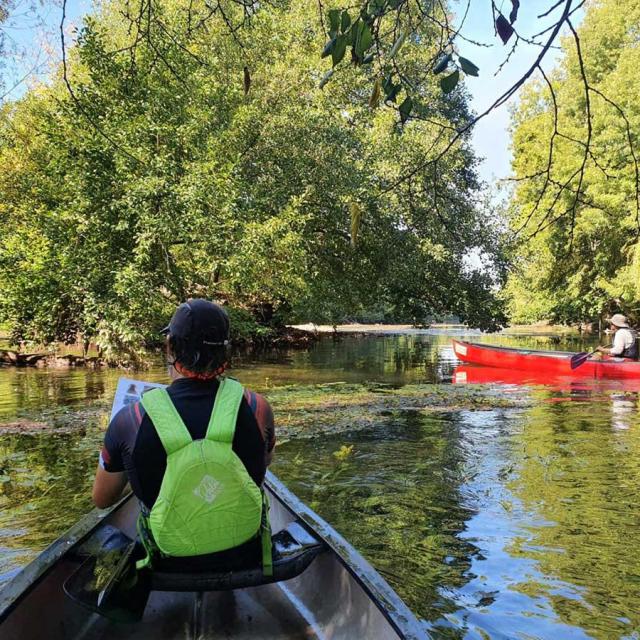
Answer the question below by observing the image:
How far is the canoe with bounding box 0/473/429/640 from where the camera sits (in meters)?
2.68

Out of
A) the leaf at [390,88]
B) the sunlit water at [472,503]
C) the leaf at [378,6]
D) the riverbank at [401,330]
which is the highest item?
the leaf at [378,6]

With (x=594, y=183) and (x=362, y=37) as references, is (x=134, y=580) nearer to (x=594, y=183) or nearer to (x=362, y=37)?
(x=362, y=37)

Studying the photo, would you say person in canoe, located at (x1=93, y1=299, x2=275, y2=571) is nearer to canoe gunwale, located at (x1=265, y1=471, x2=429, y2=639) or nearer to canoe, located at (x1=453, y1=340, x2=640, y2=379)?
canoe gunwale, located at (x1=265, y1=471, x2=429, y2=639)

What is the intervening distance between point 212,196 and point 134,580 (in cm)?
1279

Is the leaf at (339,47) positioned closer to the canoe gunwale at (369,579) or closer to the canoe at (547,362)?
the canoe gunwale at (369,579)

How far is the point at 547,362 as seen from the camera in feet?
54.6

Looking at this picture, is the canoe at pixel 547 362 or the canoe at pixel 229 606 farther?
the canoe at pixel 547 362

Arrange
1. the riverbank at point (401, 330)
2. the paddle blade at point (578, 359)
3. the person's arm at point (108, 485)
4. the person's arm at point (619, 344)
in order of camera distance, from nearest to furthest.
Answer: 1. the person's arm at point (108, 485)
2. the paddle blade at point (578, 359)
3. the person's arm at point (619, 344)
4. the riverbank at point (401, 330)

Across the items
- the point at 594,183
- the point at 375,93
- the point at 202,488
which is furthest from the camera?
the point at 594,183

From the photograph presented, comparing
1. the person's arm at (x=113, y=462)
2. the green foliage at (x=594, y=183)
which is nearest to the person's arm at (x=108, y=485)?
the person's arm at (x=113, y=462)

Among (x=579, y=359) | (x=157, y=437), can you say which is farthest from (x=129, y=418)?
(x=579, y=359)

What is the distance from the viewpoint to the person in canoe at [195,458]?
257 cm

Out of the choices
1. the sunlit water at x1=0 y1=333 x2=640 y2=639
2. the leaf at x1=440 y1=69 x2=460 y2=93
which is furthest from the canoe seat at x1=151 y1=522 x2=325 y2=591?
the leaf at x1=440 y1=69 x2=460 y2=93

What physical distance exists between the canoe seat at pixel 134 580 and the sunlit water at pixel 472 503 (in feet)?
5.06
